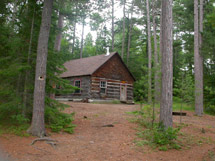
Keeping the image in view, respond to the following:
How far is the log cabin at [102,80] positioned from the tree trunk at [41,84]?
45.1 ft

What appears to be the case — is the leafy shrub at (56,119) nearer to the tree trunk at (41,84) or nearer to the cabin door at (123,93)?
the tree trunk at (41,84)

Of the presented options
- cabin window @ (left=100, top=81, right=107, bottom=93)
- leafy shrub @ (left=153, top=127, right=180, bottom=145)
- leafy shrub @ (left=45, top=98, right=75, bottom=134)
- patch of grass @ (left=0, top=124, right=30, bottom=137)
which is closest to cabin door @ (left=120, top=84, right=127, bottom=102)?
cabin window @ (left=100, top=81, right=107, bottom=93)

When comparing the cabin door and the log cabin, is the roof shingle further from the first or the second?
the cabin door

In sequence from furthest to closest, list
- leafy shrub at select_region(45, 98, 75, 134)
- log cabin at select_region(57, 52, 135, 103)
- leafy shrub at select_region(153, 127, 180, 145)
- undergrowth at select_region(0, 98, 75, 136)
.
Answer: log cabin at select_region(57, 52, 135, 103)
leafy shrub at select_region(45, 98, 75, 134)
leafy shrub at select_region(153, 127, 180, 145)
undergrowth at select_region(0, 98, 75, 136)

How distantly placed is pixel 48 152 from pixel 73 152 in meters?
0.76

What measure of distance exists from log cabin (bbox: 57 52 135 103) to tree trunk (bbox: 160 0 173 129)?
1352 cm

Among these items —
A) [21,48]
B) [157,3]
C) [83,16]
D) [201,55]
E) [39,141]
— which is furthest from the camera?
[157,3]

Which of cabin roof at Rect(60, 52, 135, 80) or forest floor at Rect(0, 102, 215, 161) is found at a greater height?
cabin roof at Rect(60, 52, 135, 80)

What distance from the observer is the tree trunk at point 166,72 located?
8070 mm

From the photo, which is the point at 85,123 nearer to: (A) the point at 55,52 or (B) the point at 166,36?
(A) the point at 55,52

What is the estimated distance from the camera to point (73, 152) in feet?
20.4

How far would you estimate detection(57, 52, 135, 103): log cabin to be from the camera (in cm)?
2197

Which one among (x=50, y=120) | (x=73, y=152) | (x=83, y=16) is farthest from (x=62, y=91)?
(x=83, y=16)

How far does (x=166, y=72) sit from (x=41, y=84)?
5.03 meters
